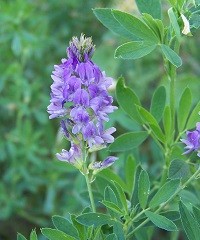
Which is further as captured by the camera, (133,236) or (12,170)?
(12,170)

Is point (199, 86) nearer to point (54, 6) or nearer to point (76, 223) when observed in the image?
point (54, 6)

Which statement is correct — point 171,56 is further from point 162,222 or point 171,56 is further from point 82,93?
point 162,222

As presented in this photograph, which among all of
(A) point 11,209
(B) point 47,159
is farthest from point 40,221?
(B) point 47,159

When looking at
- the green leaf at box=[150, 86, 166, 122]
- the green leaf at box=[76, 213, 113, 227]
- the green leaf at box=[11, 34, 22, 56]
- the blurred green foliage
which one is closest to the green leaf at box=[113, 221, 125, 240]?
the green leaf at box=[76, 213, 113, 227]

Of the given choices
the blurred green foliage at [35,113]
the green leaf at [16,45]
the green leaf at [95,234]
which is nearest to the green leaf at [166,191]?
the green leaf at [95,234]

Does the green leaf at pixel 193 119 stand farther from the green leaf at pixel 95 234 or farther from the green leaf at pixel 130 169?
the green leaf at pixel 95 234
